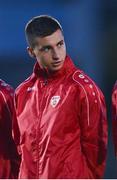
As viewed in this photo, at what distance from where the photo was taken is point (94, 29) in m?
3.08

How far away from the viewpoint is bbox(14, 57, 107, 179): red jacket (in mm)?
2141

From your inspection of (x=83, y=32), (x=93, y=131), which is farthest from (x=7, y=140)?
(x=83, y=32)

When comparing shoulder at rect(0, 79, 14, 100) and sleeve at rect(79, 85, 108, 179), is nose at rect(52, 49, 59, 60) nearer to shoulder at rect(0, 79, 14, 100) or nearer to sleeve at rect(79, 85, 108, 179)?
sleeve at rect(79, 85, 108, 179)

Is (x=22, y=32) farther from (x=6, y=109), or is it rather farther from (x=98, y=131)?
(x=98, y=131)

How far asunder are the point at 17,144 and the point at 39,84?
1.04ft

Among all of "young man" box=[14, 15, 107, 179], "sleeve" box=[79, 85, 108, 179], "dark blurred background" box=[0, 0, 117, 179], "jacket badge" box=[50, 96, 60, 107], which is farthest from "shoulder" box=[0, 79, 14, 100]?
"dark blurred background" box=[0, 0, 117, 179]

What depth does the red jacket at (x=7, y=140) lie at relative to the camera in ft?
8.05

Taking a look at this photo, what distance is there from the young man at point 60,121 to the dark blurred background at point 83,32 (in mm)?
793

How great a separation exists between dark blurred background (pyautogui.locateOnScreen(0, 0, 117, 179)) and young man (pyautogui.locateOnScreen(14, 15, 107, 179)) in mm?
793

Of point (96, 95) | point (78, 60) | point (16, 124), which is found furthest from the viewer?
point (78, 60)

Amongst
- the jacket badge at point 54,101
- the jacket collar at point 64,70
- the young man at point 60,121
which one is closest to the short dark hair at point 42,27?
the young man at point 60,121

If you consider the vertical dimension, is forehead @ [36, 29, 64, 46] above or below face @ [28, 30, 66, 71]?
above

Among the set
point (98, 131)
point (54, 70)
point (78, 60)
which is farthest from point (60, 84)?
point (78, 60)

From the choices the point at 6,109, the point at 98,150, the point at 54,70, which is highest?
the point at 54,70
